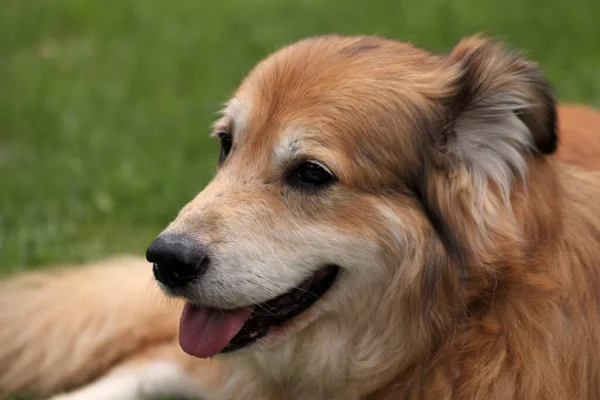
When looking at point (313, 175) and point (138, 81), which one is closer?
point (313, 175)

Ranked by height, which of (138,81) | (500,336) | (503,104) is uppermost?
(503,104)

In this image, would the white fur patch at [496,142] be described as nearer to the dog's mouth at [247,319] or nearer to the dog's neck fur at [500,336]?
the dog's neck fur at [500,336]

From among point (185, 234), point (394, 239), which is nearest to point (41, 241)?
point (185, 234)

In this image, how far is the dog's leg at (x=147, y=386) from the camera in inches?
158

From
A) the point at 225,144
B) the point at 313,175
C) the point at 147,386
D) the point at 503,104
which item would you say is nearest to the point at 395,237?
the point at 313,175

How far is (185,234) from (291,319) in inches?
20.4

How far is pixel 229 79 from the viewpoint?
893cm

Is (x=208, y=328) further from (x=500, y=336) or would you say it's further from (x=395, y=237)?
(x=500, y=336)

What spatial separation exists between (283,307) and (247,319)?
14 centimetres

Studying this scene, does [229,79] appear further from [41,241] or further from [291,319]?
[291,319]

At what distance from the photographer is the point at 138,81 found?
8977 mm

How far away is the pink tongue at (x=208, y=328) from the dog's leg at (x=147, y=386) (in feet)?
2.72

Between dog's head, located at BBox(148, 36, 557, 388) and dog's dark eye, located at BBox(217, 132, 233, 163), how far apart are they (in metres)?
0.23

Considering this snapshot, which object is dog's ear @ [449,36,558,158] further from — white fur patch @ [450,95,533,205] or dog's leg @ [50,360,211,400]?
dog's leg @ [50,360,211,400]
